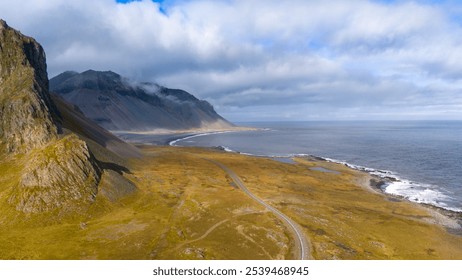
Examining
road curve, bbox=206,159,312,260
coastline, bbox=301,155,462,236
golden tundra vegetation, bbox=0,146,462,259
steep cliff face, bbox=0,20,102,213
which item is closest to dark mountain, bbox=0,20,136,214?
steep cliff face, bbox=0,20,102,213

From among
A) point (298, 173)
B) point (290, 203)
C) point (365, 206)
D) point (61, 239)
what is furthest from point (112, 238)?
point (298, 173)

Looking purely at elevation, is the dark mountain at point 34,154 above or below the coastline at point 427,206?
above

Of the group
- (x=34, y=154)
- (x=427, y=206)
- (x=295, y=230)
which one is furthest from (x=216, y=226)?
(x=427, y=206)

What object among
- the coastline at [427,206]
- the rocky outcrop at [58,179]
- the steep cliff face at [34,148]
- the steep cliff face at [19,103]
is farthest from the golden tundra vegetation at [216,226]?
the steep cliff face at [19,103]

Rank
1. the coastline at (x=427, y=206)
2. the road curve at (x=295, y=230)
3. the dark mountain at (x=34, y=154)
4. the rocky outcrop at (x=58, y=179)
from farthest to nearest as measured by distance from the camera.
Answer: the coastline at (x=427, y=206) < the dark mountain at (x=34, y=154) < the rocky outcrop at (x=58, y=179) < the road curve at (x=295, y=230)

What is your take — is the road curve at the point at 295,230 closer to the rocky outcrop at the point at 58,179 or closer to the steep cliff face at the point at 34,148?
the rocky outcrop at the point at 58,179

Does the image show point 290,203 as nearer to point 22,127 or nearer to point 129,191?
point 129,191

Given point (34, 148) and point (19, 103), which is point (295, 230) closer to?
point (34, 148)
